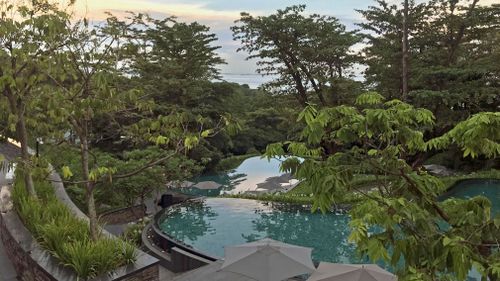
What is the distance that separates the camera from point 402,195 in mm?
3736

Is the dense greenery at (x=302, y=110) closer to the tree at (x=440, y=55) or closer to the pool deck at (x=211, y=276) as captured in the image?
the tree at (x=440, y=55)

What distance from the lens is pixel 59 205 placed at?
24.7 feet

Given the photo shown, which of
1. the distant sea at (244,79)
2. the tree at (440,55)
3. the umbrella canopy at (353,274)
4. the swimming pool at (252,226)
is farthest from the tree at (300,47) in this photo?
the umbrella canopy at (353,274)

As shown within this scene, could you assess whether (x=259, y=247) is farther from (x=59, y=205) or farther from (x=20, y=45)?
(x=20, y=45)

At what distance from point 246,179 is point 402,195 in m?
29.7

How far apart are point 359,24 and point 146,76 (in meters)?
16.6

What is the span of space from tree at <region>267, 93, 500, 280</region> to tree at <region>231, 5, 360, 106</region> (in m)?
22.9

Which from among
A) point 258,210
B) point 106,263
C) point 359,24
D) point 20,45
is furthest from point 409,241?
point 359,24

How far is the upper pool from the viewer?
1060 inches

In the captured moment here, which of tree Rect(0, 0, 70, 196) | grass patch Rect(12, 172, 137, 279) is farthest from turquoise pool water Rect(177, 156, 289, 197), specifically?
tree Rect(0, 0, 70, 196)

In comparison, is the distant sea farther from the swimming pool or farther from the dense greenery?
the swimming pool

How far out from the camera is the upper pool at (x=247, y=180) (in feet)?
88.3

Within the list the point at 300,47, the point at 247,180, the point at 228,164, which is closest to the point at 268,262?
the point at 300,47

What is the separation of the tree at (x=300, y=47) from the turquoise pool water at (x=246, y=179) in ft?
20.6
